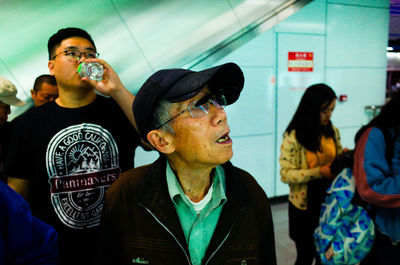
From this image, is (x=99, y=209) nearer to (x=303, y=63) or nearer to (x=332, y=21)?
(x=303, y=63)

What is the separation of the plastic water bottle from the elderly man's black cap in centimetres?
56

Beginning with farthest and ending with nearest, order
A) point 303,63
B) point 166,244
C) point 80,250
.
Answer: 1. point 303,63
2. point 80,250
3. point 166,244

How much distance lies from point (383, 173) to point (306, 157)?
71cm

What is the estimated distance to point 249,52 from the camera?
3.95 m

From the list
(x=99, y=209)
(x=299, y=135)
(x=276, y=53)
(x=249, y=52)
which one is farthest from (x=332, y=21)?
(x=99, y=209)

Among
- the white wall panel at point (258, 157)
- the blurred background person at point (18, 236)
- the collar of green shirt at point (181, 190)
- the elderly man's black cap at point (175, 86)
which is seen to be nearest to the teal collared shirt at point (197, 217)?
the collar of green shirt at point (181, 190)

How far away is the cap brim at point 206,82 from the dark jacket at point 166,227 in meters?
0.29

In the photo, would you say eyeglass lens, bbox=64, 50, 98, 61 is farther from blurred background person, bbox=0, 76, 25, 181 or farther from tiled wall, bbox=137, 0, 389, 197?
tiled wall, bbox=137, 0, 389, 197

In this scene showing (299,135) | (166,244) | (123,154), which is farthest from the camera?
(299,135)

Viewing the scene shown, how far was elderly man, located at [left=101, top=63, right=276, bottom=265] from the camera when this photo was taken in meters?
0.98

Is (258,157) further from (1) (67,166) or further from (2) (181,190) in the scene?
(2) (181,190)

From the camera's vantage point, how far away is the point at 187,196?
3.56 feet

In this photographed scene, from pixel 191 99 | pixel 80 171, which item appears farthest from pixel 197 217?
pixel 80 171

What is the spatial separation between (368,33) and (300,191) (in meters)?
3.49
